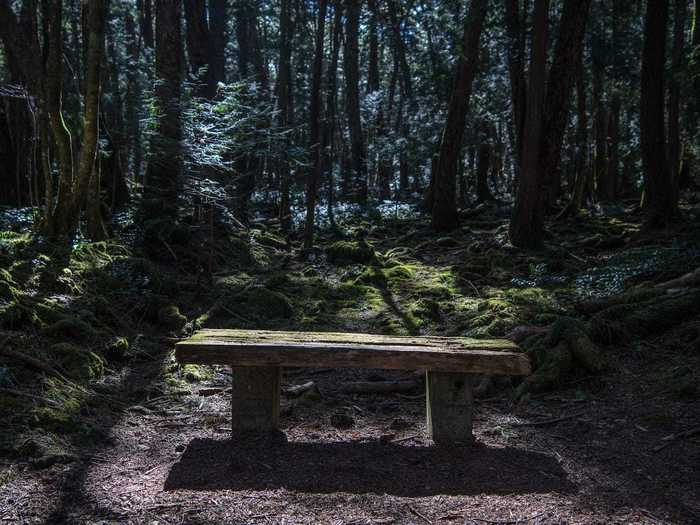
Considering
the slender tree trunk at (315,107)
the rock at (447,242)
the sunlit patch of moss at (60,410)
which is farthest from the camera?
the rock at (447,242)

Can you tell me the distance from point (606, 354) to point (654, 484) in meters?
2.31

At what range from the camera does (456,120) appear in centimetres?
1466

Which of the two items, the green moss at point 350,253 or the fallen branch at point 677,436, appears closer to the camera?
the fallen branch at point 677,436

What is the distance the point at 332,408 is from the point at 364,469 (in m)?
1.56

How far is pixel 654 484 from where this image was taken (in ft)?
11.5

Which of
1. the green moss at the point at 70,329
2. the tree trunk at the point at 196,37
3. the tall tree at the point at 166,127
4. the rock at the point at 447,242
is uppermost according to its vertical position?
the tree trunk at the point at 196,37

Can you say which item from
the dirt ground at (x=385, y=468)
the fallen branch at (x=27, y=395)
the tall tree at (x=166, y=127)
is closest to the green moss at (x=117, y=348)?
the dirt ground at (x=385, y=468)

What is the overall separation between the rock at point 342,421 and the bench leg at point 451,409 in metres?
0.89

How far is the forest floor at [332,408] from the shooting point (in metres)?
3.32

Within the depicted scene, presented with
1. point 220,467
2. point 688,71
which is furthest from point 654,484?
point 688,71

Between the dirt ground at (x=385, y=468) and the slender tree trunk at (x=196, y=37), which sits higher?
the slender tree trunk at (x=196, y=37)

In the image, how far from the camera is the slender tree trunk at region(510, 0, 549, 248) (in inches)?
447

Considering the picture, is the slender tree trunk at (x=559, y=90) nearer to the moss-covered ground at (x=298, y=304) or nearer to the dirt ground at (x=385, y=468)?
the moss-covered ground at (x=298, y=304)

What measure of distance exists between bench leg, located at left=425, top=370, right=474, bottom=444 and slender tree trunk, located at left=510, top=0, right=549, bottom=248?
8.12 metres
